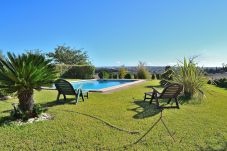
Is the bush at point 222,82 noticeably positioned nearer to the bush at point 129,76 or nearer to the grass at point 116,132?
the bush at point 129,76

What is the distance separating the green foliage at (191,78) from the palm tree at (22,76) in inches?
254

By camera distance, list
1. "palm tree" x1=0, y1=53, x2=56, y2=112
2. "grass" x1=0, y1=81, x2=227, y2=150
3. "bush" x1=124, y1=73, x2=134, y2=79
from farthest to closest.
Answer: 1. "bush" x1=124, y1=73, x2=134, y2=79
2. "palm tree" x1=0, y1=53, x2=56, y2=112
3. "grass" x1=0, y1=81, x2=227, y2=150

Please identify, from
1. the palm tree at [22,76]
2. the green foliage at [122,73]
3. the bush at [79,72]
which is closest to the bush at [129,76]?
the green foliage at [122,73]

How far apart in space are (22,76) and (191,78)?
284 inches

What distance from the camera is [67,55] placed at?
4316cm

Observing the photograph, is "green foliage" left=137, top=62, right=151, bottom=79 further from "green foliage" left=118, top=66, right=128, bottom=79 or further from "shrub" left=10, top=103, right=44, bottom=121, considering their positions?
"shrub" left=10, top=103, right=44, bottom=121

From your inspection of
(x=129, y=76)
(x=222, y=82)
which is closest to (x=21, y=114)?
(x=222, y=82)

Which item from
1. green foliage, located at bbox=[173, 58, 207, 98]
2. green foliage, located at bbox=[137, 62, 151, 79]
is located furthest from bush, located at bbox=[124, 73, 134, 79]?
green foliage, located at bbox=[173, 58, 207, 98]

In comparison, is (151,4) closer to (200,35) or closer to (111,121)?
(200,35)

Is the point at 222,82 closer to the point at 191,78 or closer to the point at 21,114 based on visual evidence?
the point at 191,78

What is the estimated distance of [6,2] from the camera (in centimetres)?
1356

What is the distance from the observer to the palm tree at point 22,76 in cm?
545

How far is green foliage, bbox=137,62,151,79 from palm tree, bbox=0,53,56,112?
62.2ft

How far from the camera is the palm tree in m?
5.45
